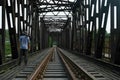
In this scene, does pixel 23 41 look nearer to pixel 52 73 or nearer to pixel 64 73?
pixel 52 73

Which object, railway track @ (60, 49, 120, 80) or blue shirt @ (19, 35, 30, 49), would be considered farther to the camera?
blue shirt @ (19, 35, 30, 49)

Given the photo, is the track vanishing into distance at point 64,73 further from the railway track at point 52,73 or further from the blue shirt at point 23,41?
the blue shirt at point 23,41

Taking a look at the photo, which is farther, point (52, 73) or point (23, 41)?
point (23, 41)

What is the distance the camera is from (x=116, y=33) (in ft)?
39.9

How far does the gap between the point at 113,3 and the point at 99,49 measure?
3.59m

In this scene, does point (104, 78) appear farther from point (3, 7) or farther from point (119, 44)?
point (3, 7)

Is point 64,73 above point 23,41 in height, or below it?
below

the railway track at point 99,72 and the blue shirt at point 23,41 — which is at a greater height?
the blue shirt at point 23,41

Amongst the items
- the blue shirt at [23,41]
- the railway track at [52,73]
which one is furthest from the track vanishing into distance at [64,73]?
the blue shirt at [23,41]

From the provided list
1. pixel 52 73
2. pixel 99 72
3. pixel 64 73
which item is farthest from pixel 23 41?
pixel 99 72

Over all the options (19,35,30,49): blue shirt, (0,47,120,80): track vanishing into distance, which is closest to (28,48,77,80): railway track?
(0,47,120,80): track vanishing into distance

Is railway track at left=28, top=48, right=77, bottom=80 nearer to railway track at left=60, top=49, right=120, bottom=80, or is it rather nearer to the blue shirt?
railway track at left=60, top=49, right=120, bottom=80

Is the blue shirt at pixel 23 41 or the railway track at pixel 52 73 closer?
the railway track at pixel 52 73

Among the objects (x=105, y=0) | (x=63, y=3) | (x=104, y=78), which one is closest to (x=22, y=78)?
(x=104, y=78)
